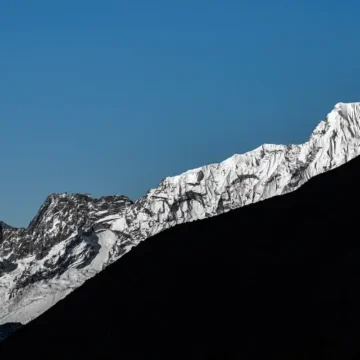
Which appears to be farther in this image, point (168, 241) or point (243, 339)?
point (168, 241)

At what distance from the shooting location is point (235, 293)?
65438 mm

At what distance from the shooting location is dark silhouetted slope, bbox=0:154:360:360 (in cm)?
5519

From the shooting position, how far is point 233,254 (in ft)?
238

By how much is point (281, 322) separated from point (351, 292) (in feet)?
13.9

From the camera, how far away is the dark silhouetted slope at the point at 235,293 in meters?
55.2

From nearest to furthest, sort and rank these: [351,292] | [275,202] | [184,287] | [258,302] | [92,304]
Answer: [351,292]
[258,302]
[184,287]
[92,304]
[275,202]

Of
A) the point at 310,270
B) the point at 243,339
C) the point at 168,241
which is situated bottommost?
the point at 243,339

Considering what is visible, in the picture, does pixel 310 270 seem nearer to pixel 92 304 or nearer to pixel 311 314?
pixel 311 314

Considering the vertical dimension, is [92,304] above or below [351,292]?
above

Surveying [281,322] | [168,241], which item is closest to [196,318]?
[281,322]

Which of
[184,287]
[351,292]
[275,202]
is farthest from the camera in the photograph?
[275,202]

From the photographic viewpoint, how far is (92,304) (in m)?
76.1

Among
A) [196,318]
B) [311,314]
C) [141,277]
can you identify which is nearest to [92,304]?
[141,277]

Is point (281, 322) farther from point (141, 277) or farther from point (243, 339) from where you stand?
point (141, 277)
